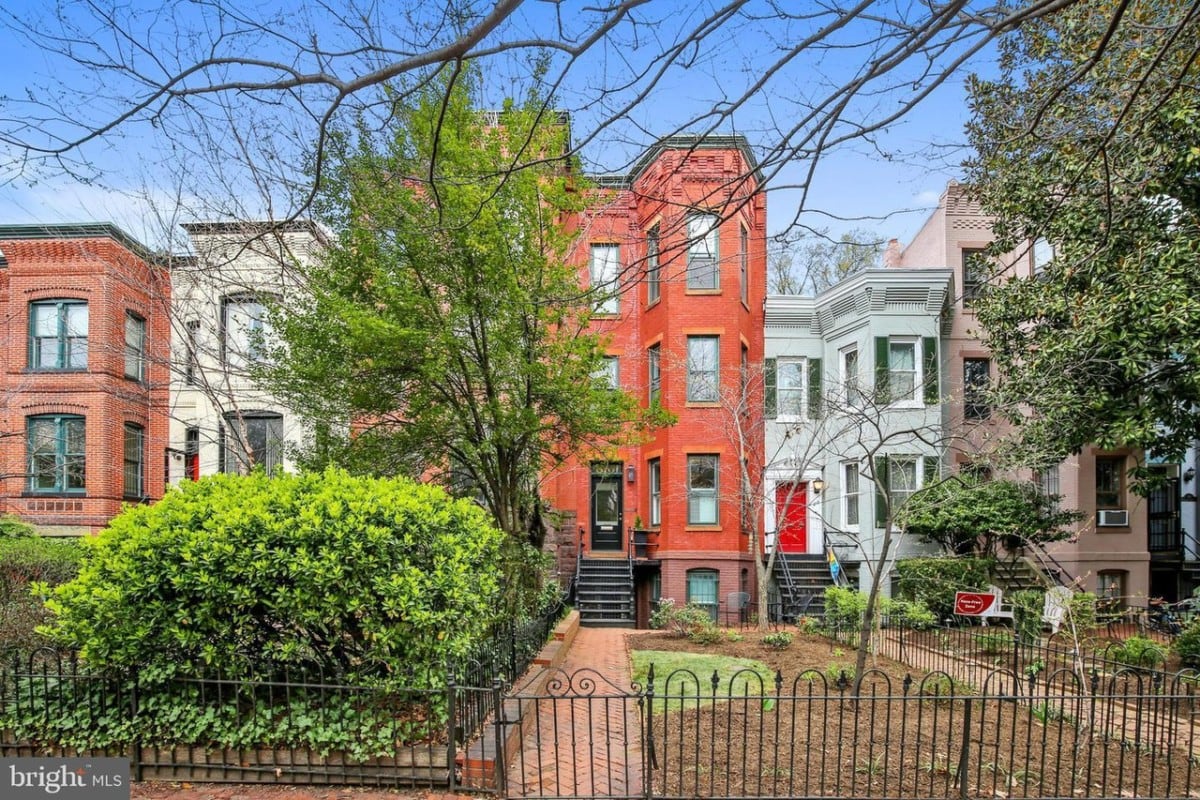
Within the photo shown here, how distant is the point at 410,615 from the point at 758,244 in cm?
1669

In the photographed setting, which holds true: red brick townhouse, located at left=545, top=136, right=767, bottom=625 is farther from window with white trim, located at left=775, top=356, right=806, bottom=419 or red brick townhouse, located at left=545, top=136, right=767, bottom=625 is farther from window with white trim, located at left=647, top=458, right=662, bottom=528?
window with white trim, located at left=775, top=356, right=806, bottom=419

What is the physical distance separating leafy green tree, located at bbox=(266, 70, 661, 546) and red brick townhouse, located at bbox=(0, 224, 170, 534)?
1249 centimetres

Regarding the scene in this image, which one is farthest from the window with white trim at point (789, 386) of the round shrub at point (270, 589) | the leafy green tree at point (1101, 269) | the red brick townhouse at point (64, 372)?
the red brick townhouse at point (64, 372)

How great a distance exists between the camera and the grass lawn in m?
8.53

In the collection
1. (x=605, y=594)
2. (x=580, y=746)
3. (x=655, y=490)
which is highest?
(x=655, y=490)

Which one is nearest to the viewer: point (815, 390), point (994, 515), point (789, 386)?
point (994, 515)

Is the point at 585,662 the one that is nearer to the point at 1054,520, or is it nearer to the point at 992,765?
the point at 992,765

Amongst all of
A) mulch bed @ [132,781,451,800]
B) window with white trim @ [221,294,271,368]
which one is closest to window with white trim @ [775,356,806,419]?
window with white trim @ [221,294,271,368]

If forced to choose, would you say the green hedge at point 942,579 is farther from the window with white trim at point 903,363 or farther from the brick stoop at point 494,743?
the brick stoop at point 494,743

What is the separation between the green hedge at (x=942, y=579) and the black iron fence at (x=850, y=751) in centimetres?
857

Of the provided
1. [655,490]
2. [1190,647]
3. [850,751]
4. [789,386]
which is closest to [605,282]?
[850,751]

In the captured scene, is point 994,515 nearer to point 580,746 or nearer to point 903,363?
point 903,363

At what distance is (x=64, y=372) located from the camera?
826 inches

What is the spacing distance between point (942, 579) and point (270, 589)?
14.8 meters
